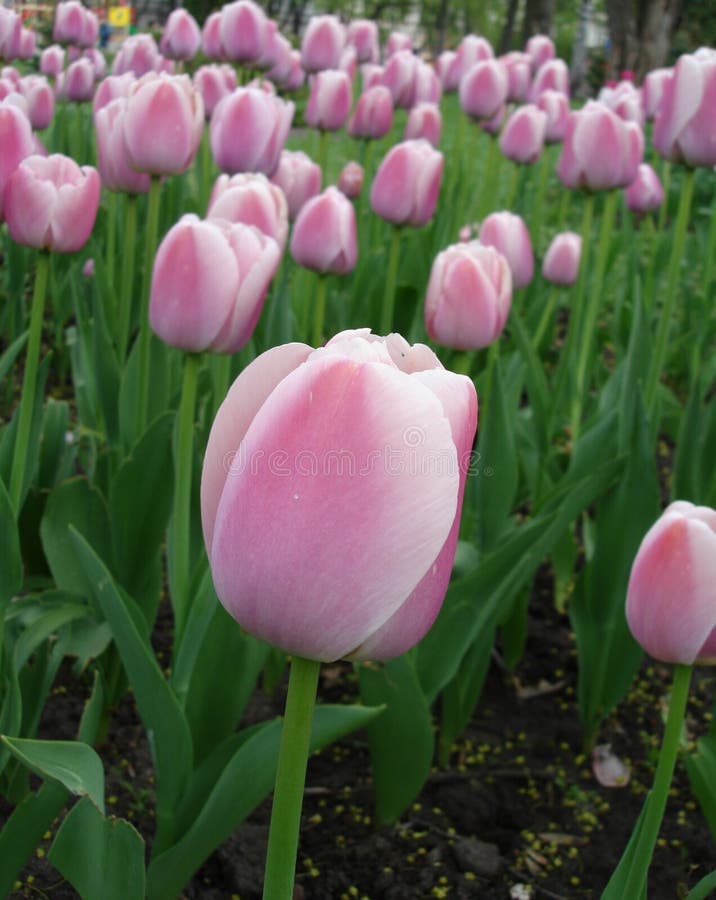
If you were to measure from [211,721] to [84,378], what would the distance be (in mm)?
1251

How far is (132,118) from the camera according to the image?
5.32 ft

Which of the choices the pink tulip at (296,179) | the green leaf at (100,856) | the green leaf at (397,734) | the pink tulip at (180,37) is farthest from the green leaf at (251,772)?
the pink tulip at (180,37)

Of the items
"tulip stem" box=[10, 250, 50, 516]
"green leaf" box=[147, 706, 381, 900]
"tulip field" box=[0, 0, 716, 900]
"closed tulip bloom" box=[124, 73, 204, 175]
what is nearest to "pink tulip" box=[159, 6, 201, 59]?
"tulip field" box=[0, 0, 716, 900]

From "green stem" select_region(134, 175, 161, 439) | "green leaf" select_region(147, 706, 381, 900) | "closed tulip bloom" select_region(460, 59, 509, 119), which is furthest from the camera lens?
"closed tulip bloom" select_region(460, 59, 509, 119)

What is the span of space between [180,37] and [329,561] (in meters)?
2.94

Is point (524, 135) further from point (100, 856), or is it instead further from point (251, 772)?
point (100, 856)

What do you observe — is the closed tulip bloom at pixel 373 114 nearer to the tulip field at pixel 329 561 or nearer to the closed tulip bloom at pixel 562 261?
the tulip field at pixel 329 561

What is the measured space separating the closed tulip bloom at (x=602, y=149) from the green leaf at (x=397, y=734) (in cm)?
123

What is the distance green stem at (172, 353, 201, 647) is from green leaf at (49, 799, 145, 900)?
394mm

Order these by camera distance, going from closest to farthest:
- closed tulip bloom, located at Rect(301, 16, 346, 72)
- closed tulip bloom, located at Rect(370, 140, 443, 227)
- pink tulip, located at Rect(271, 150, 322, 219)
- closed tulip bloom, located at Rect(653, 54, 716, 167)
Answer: closed tulip bloom, located at Rect(653, 54, 716, 167), closed tulip bloom, located at Rect(370, 140, 443, 227), pink tulip, located at Rect(271, 150, 322, 219), closed tulip bloom, located at Rect(301, 16, 346, 72)

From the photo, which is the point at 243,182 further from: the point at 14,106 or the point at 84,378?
the point at 84,378

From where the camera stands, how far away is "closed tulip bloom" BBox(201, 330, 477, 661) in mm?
567

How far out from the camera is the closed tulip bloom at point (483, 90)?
3088mm

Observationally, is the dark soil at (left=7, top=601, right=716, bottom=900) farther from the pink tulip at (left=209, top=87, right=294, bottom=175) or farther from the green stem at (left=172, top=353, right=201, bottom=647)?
the pink tulip at (left=209, top=87, right=294, bottom=175)
